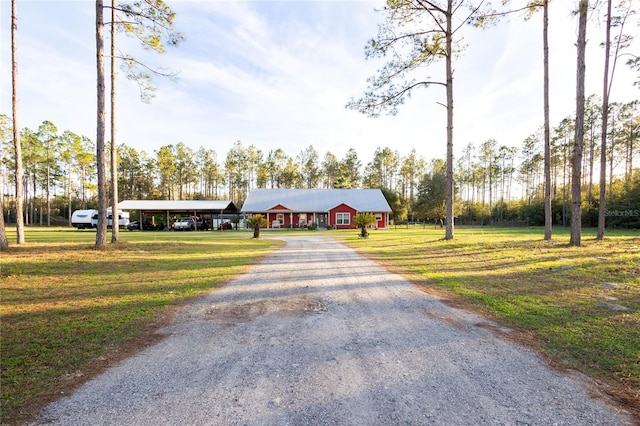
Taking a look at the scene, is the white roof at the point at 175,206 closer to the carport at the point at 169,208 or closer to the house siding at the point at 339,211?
the carport at the point at 169,208

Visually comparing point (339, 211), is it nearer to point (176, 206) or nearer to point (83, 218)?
point (176, 206)

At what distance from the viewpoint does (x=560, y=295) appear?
245 inches

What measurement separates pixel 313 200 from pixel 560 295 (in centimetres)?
3816

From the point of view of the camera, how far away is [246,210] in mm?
40469

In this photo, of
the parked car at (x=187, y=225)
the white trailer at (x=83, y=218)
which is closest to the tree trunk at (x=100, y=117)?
the parked car at (x=187, y=225)

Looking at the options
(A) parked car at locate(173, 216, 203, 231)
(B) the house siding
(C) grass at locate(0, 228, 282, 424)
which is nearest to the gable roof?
(B) the house siding

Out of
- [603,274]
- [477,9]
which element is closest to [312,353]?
[603,274]

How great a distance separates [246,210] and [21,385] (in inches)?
1507

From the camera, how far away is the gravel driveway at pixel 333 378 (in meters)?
2.43

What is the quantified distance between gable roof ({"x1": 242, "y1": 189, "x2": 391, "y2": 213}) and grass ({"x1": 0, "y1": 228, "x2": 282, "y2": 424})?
3021 cm

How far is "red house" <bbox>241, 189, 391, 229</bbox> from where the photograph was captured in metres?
40.3

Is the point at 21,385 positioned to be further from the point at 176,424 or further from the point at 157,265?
the point at 157,265

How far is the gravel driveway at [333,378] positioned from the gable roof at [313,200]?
119 ft

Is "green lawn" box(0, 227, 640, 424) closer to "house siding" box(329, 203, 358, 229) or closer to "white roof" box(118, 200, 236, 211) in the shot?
"white roof" box(118, 200, 236, 211)
